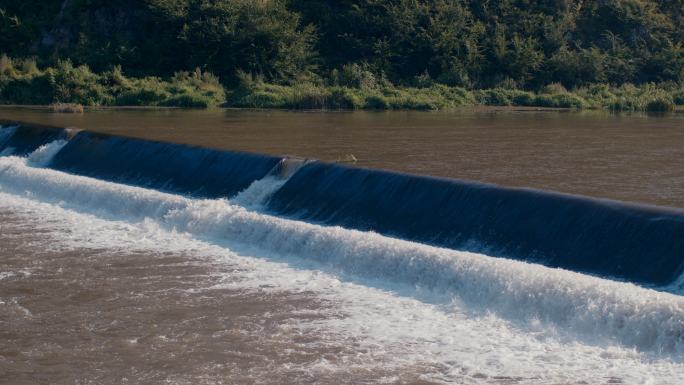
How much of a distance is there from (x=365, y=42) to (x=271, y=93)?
7.29 metres

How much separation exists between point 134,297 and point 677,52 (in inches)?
1334

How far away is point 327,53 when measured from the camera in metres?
39.9

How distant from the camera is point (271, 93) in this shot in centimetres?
3356

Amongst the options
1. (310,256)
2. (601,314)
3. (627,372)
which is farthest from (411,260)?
(627,372)

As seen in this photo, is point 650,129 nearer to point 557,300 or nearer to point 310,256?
point 310,256

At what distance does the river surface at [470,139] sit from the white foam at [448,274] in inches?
145

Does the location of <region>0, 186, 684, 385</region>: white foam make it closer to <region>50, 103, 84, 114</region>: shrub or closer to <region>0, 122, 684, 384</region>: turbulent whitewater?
<region>0, 122, 684, 384</region>: turbulent whitewater

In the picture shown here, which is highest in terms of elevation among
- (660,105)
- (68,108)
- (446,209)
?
(446,209)

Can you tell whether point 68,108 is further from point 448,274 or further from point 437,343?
point 437,343

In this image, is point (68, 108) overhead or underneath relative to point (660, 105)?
overhead

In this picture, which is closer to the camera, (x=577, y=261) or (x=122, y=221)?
(x=577, y=261)

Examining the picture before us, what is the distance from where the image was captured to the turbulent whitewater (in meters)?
8.77

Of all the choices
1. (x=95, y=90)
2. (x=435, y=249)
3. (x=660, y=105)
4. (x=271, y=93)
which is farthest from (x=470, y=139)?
(x=95, y=90)

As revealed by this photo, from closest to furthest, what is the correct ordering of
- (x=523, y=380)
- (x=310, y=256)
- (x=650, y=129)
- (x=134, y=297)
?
(x=523, y=380) < (x=134, y=297) < (x=310, y=256) < (x=650, y=129)
